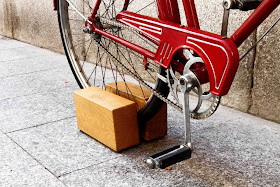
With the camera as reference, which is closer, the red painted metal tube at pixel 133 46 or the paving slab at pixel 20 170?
the paving slab at pixel 20 170

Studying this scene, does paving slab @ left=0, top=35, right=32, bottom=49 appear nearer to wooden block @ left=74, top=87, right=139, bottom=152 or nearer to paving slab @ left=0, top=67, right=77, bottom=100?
paving slab @ left=0, top=67, right=77, bottom=100

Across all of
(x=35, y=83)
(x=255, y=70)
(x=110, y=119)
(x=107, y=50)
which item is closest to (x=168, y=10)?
(x=107, y=50)

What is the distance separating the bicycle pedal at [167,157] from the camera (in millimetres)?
1979

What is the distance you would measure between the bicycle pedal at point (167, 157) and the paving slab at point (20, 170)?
54cm

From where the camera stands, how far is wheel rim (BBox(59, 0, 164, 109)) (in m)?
2.92

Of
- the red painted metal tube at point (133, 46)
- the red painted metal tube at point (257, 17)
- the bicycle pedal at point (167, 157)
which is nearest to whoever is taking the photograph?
the red painted metal tube at point (257, 17)

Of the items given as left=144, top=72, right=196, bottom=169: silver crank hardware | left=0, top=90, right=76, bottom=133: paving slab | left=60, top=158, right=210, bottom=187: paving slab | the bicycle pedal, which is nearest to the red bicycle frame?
left=144, top=72, right=196, bottom=169: silver crank hardware

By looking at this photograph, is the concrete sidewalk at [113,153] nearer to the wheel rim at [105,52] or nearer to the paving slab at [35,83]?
the paving slab at [35,83]

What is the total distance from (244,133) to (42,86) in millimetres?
2123

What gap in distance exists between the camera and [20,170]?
7.57 feet

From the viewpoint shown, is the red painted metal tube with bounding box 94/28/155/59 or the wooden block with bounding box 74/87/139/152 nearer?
the red painted metal tube with bounding box 94/28/155/59

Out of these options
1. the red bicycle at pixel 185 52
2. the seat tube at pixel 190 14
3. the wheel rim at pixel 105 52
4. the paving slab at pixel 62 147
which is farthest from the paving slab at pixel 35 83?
the seat tube at pixel 190 14

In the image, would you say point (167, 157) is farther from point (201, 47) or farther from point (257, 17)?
point (257, 17)

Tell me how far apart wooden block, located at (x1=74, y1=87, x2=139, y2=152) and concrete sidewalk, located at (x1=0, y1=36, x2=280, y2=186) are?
0.07 m
